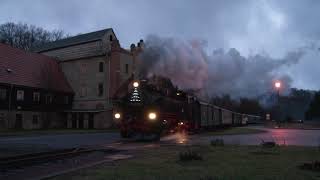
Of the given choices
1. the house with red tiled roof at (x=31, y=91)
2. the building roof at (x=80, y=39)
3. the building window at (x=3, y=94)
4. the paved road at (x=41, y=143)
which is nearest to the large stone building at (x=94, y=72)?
the building roof at (x=80, y=39)

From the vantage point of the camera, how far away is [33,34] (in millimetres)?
100375

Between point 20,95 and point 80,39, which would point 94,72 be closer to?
point 80,39

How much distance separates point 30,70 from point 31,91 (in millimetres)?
3353

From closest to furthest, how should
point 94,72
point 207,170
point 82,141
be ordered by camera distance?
point 207,170 < point 82,141 < point 94,72

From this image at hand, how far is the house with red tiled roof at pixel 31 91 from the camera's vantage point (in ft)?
207

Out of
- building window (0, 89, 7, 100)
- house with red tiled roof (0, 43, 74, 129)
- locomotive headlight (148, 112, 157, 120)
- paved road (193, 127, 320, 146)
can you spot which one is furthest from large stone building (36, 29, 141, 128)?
locomotive headlight (148, 112, 157, 120)

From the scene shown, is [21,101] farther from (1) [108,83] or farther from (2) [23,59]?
(1) [108,83]

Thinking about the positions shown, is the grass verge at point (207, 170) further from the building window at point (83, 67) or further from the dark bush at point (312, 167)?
the building window at point (83, 67)

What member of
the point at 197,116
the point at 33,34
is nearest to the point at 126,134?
the point at 197,116

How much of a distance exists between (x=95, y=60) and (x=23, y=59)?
424 inches

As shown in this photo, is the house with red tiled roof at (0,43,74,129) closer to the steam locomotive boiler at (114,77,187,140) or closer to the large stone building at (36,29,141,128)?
the large stone building at (36,29,141,128)

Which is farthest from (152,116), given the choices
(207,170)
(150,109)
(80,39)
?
(80,39)

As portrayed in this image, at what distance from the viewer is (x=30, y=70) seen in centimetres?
6900

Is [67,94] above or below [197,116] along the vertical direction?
above
